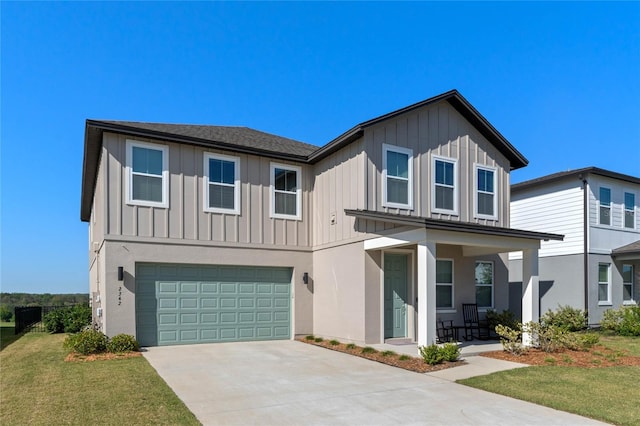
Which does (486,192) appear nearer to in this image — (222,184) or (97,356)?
(222,184)

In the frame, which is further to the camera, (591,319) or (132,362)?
(591,319)

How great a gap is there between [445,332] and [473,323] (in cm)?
124

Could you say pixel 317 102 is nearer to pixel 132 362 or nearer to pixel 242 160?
pixel 242 160

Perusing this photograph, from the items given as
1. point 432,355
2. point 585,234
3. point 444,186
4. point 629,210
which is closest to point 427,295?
point 432,355

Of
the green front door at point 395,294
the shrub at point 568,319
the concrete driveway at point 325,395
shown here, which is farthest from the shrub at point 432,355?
the shrub at point 568,319

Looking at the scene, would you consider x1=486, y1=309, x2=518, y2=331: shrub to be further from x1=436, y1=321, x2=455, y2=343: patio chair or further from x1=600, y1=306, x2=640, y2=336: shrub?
x1=600, y1=306, x2=640, y2=336: shrub

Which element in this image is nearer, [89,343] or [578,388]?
[578,388]

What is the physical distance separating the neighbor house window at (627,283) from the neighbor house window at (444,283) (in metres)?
8.94

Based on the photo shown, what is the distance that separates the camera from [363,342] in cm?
1115

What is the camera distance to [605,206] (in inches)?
658

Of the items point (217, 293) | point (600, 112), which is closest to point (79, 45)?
point (217, 293)

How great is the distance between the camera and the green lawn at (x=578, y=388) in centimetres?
595

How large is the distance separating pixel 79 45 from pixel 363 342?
11202mm

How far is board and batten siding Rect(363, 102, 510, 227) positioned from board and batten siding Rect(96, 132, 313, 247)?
3.15 meters
